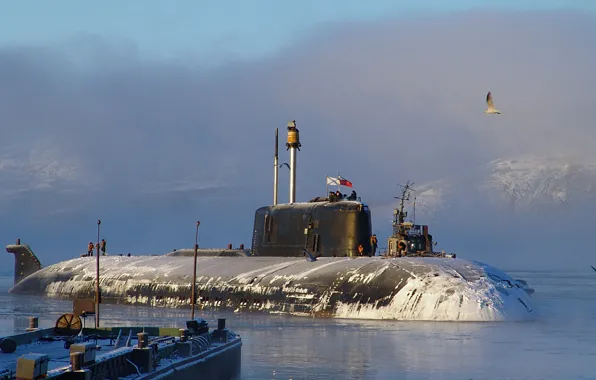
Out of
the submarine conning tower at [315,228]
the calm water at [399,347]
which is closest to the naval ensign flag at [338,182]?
the submarine conning tower at [315,228]

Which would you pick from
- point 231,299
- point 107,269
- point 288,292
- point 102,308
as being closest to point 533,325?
point 288,292

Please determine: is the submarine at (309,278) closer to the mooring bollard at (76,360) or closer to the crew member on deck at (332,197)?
the crew member on deck at (332,197)

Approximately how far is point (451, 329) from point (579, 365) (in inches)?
291

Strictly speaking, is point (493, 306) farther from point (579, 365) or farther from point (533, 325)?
point (579, 365)

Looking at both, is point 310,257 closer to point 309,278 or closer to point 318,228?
point 318,228

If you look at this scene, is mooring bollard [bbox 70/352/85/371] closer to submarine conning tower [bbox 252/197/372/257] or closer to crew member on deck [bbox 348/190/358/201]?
submarine conning tower [bbox 252/197/372/257]

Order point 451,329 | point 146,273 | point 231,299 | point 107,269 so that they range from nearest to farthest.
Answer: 1. point 451,329
2. point 231,299
3. point 146,273
4. point 107,269

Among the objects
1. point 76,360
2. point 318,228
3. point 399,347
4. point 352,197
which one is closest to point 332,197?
point 352,197

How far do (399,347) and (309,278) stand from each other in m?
11.3

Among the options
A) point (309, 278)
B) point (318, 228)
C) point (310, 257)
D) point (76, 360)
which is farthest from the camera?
point (318, 228)

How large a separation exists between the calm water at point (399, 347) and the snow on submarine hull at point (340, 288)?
92 centimetres

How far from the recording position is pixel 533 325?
106ft

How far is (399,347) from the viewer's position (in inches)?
1008

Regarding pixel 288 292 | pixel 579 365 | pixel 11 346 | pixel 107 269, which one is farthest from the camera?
pixel 107 269
